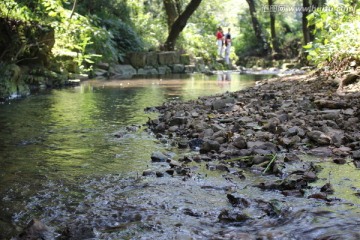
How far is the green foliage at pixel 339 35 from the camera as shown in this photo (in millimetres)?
6996

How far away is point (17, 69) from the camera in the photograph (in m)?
8.84

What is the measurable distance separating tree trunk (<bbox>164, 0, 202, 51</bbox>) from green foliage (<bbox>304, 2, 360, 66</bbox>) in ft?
30.7

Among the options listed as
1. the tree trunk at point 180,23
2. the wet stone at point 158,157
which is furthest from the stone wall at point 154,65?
the wet stone at point 158,157

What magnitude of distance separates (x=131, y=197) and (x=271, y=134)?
1.81 metres

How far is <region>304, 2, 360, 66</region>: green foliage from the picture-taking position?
7.00 meters

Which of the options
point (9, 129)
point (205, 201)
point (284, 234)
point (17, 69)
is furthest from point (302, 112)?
point (17, 69)

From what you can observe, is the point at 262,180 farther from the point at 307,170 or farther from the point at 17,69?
the point at 17,69

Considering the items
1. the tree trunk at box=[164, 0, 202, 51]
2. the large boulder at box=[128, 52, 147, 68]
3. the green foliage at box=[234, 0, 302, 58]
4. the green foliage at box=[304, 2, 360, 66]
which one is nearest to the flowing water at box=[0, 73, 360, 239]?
the green foliage at box=[304, 2, 360, 66]

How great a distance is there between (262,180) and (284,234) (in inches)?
34.8

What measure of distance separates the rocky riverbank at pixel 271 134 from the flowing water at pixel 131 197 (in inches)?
5.5

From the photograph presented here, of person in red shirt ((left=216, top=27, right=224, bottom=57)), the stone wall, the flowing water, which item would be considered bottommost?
the flowing water

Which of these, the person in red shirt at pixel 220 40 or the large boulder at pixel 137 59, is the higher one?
the person in red shirt at pixel 220 40

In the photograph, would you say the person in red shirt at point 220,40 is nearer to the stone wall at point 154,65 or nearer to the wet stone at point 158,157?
the stone wall at point 154,65

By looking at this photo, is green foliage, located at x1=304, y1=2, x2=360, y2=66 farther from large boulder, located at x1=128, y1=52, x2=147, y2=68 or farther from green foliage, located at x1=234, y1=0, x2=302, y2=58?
green foliage, located at x1=234, y1=0, x2=302, y2=58
